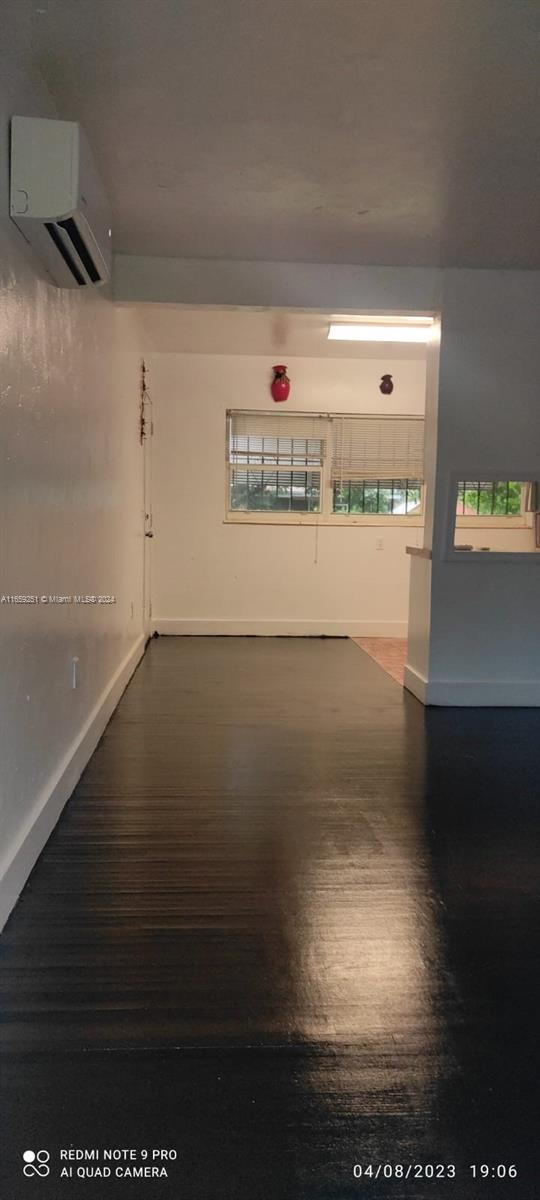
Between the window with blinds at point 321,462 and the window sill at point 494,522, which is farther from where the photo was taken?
the window with blinds at point 321,462

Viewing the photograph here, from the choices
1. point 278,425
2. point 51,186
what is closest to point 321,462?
point 278,425

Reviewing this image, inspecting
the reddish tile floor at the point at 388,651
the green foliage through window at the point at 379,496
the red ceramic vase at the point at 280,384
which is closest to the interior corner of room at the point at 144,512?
the reddish tile floor at the point at 388,651

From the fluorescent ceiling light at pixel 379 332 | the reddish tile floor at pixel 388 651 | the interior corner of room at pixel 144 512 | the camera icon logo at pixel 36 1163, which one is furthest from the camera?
the reddish tile floor at pixel 388 651

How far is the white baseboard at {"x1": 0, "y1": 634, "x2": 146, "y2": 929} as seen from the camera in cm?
198

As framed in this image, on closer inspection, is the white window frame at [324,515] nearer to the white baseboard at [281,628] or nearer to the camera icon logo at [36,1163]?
the white baseboard at [281,628]

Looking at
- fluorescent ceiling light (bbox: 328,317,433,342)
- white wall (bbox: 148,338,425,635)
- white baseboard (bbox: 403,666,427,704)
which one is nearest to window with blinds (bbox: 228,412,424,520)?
white wall (bbox: 148,338,425,635)

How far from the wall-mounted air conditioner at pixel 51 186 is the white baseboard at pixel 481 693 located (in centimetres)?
317

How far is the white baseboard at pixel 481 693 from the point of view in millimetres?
4438

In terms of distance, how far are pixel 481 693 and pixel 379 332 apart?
279 cm

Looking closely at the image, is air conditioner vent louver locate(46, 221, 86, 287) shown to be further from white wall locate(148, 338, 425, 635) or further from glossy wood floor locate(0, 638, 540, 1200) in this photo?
white wall locate(148, 338, 425, 635)

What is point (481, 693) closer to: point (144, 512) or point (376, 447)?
point (144, 512)

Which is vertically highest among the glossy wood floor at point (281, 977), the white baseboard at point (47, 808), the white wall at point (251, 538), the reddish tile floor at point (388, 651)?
the white wall at point (251, 538)

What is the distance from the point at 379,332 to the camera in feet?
17.6

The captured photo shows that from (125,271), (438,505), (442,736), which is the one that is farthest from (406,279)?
(442,736)
